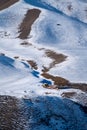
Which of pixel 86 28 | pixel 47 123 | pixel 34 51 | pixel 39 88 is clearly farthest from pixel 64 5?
pixel 47 123

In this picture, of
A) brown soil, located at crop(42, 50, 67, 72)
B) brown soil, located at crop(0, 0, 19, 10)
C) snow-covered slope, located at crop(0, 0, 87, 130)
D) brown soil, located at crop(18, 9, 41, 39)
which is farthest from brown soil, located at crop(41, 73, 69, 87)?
brown soil, located at crop(0, 0, 19, 10)

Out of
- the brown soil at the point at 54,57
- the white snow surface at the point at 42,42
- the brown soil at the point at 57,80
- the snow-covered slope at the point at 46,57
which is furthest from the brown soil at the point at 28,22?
the brown soil at the point at 57,80

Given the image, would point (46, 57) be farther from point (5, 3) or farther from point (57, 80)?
point (5, 3)

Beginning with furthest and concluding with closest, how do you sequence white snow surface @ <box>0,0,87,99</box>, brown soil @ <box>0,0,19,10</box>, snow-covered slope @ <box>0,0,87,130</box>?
brown soil @ <box>0,0,19,10</box>
white snow surface @ <box>0,0,87,99</box>
snow-covered slope @ <box>0,0,87,130</box>

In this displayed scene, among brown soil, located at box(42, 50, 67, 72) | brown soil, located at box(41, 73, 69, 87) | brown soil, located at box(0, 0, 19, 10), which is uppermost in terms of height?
brown soil, located at box(41, 73, 69, 87)

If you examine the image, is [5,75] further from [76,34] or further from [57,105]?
[76,34]

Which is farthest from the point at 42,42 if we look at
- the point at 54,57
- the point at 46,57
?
the point at 54,57

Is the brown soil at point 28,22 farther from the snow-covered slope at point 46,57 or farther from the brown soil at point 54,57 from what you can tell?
the brown soil at point 54,57

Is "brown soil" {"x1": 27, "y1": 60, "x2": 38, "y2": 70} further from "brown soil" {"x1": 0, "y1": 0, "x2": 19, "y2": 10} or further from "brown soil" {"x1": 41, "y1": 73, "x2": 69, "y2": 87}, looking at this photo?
"brown soil" {"x1": 0, "y1": 0, "x2": 19, "y2": 10}
